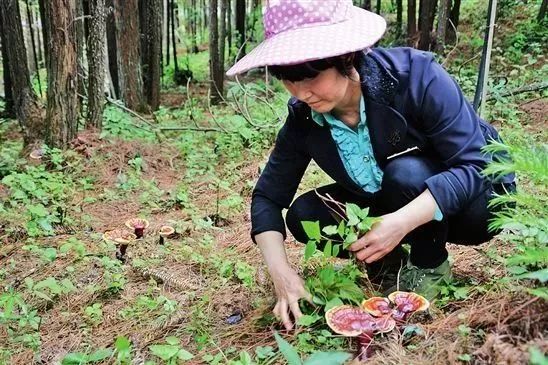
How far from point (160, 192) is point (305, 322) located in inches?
140

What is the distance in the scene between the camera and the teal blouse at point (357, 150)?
7.53 ft

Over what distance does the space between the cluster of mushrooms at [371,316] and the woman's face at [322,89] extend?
76 cm

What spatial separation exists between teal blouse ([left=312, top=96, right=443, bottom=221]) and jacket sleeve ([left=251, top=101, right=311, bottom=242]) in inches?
6.9

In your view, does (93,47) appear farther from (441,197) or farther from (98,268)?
(441,197)

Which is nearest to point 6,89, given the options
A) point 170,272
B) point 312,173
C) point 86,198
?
point 86,198

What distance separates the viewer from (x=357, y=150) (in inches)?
92.1

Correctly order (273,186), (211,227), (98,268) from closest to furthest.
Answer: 1. (273,186)
2. (98,268)
3. (211,227)

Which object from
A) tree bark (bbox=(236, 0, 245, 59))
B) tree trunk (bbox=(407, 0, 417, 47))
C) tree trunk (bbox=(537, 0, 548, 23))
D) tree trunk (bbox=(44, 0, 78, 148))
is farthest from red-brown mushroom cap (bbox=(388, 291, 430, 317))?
tree bark (bbox=(236, 0, 245, 59))

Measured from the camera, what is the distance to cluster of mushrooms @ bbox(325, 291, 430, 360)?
1885mm

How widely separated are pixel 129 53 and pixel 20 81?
240 centimetres

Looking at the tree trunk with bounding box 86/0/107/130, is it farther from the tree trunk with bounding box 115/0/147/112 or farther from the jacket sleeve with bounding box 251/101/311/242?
the jacket sleeve with bounding box 251/101/311/242

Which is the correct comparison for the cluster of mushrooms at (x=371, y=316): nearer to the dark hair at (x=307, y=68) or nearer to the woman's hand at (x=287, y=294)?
the woman's hand at (x=287, y=294)

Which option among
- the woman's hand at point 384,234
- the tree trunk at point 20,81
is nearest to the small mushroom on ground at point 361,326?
the woman's hand at point 384,234

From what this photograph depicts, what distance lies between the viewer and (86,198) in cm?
519
